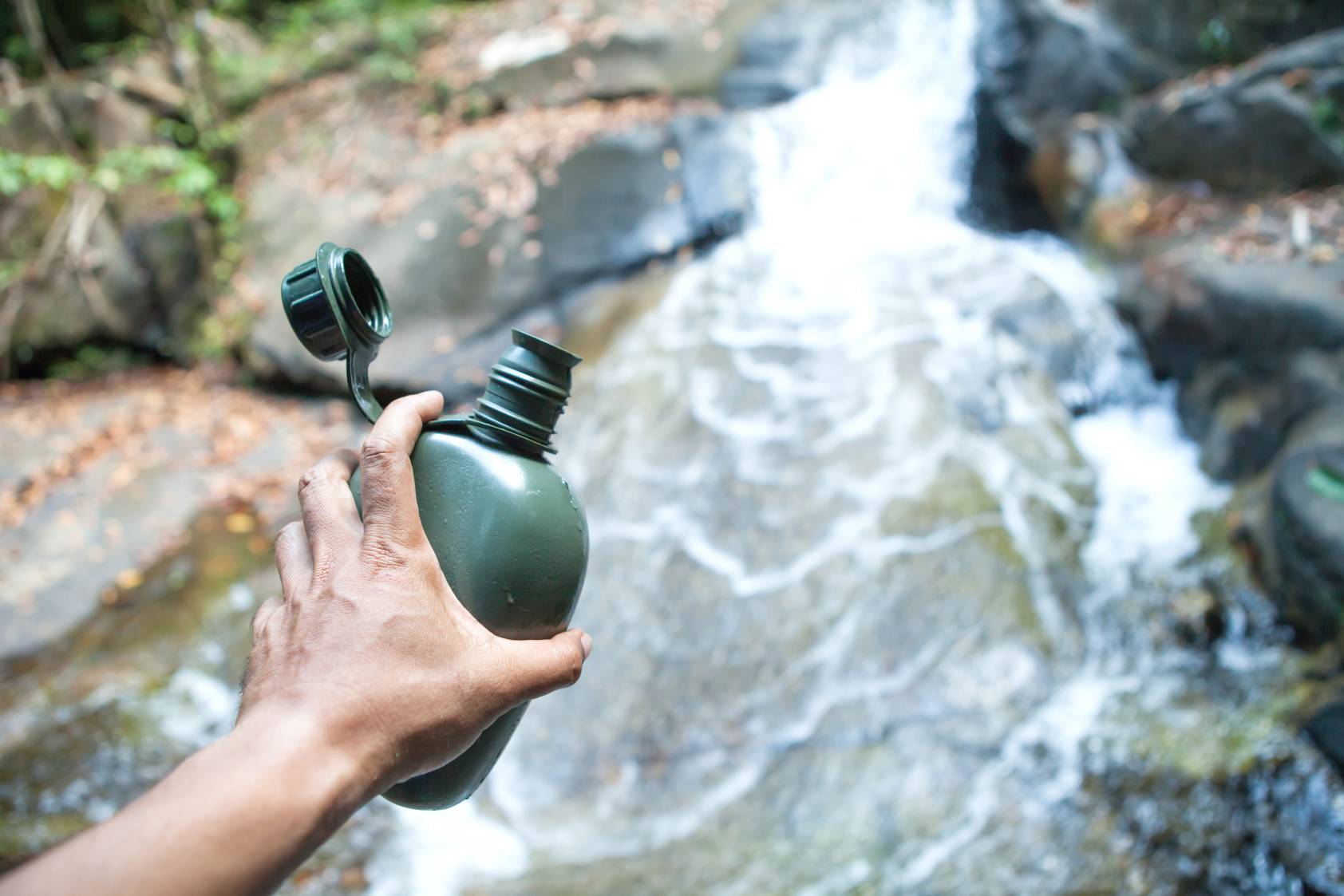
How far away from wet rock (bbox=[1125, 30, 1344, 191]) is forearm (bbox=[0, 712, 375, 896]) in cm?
655

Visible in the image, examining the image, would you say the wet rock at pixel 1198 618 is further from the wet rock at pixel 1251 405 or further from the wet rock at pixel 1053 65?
the wet rock at pixel 1053 65

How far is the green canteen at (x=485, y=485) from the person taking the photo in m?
1.21

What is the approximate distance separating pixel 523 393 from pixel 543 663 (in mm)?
397

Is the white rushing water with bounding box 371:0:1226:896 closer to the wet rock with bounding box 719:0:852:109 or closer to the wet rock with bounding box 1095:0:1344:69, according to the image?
the wet rock with bounding box 719:0:852:109

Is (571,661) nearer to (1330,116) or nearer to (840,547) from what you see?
(840,547)

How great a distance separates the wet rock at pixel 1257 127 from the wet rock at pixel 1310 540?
2641 millimetres

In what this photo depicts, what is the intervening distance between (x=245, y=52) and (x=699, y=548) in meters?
8.10

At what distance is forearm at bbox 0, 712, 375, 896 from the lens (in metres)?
0.82

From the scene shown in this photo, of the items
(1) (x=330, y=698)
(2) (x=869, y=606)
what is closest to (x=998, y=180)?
(2) (x=869, y=606)

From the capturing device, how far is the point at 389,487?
1.16 meters

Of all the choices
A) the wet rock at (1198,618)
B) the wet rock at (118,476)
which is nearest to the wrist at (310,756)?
the wet rock at (1198,618)

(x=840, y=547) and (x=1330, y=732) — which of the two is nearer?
(x=1330, y=732)

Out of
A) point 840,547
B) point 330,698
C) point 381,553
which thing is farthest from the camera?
point 840,547

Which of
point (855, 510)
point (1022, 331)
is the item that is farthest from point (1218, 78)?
point (855, 510)
